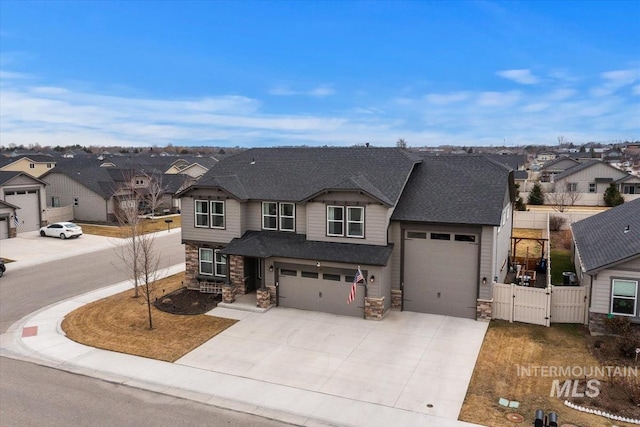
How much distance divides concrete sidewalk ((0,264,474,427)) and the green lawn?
1593cm

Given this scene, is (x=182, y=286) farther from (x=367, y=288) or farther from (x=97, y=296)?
(x=367, y=288)

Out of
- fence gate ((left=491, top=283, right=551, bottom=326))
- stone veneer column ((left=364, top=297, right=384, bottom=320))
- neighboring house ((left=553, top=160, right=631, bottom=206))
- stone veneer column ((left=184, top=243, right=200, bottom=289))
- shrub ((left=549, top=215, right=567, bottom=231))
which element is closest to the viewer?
fence gate ((left=491, top=283, right=551, bottom=326))

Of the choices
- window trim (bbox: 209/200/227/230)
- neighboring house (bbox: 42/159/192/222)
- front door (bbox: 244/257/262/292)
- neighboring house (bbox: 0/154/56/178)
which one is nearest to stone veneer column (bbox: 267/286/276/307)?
front door (bbox: 244/257/262/292)

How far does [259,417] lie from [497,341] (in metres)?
9.54

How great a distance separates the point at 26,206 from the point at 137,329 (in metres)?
30.6

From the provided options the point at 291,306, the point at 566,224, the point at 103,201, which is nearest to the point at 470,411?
the point at 291,306

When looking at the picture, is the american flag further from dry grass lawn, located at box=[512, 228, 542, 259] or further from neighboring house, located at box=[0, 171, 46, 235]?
neighboring house, located at box=[0, 171, 46, 235]

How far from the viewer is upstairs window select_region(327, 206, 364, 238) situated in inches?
843

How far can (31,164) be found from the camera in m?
69.4

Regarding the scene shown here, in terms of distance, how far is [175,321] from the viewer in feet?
67.5

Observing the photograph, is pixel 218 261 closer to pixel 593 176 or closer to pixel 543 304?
pixel 543 304

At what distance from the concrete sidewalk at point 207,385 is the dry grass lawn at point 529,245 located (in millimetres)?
17712

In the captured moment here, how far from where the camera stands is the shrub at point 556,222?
39.8m

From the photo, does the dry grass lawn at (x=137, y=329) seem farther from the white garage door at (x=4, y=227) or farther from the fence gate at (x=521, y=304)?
the white garage door at (x=4, y=227)
